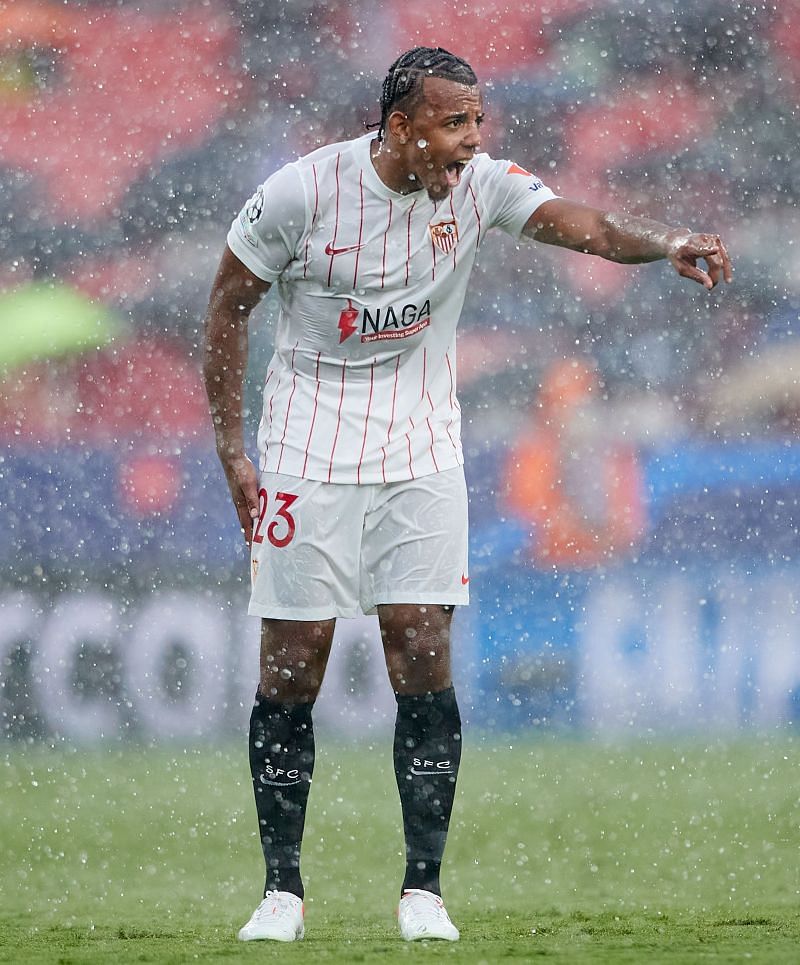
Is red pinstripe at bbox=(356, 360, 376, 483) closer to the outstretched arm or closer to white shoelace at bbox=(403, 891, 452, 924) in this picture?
the outstretched arm

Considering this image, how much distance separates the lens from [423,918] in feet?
8.68

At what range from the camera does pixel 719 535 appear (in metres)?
5.56

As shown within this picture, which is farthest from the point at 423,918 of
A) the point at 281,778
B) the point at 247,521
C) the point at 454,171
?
the point at 454,171

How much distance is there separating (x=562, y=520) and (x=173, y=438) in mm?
1459

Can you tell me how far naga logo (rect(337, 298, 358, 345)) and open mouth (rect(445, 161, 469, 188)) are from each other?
27 cm

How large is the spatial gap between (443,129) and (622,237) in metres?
0.37

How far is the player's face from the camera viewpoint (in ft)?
8.69

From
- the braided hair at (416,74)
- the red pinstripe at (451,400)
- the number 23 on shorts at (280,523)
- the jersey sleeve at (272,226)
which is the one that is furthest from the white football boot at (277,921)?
the braided hair at (416,74)

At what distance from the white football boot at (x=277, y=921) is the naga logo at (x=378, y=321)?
99cm

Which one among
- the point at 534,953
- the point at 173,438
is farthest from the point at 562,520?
the point at 534,953

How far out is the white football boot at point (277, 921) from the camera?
104 inches

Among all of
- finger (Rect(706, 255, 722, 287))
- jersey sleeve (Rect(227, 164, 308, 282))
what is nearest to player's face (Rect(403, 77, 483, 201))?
jersey sleeve (Rect(227, 164, 308, 282))

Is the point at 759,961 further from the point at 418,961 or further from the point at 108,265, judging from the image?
the point at 108,265

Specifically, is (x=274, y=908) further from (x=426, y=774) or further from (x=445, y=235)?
(x=445, y=235)
